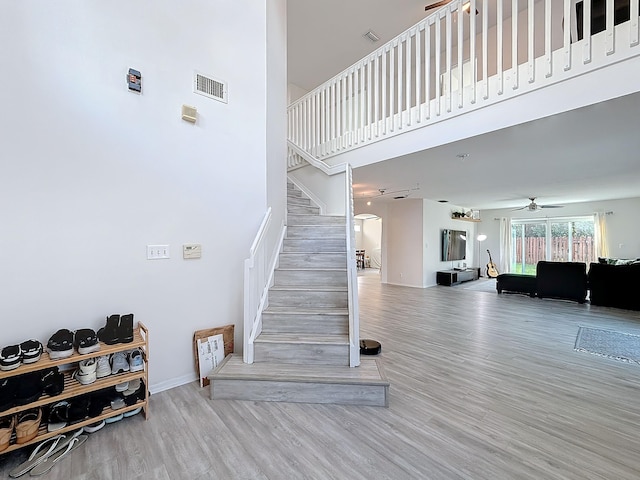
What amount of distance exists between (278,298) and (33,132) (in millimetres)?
2291

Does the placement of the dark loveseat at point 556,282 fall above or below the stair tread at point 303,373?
above

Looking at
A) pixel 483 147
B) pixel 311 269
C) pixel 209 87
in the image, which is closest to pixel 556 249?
pixel 483 147

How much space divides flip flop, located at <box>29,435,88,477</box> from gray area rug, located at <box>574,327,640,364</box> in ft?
16.0

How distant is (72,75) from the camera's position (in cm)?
203

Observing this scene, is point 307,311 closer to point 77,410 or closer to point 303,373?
point 303,373

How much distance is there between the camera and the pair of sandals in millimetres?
1579

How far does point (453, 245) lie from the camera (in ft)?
29.8

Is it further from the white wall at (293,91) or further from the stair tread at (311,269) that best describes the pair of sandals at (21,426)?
the white wall at (293,91)

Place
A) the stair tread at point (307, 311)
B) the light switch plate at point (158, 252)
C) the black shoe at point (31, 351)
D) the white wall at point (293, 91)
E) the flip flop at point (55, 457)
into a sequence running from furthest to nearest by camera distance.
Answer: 1. the white wall at point (293, 91)
2. the stair tread at point (307, 311)
3. the light switch plate at point (158, 252)
4. the black shoe at point (31, 351)
5. the flip flop at point (55, 457)

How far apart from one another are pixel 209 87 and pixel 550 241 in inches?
443

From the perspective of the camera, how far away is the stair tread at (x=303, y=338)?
8.18 feet

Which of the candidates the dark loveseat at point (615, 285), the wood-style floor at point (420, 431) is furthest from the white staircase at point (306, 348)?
the dark loveseat at point (615, 285)

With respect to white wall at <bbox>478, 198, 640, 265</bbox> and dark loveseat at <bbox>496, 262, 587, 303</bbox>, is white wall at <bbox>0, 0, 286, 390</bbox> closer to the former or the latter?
dark loveseat at <bbox>496, 262, 587, 303</bbox>

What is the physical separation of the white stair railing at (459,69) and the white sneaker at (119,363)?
373 cm
